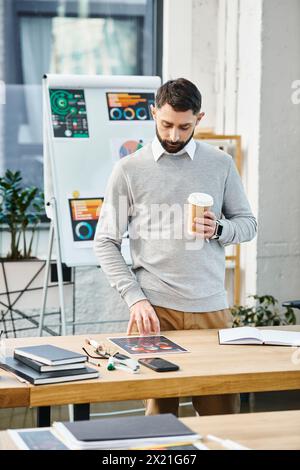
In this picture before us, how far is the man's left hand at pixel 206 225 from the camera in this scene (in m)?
2.67

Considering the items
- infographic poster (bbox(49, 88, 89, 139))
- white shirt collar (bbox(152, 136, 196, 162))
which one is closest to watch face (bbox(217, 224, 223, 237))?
white shirt collar (bbox(152, 136, 196, 162))

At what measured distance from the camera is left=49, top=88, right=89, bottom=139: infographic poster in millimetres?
4332

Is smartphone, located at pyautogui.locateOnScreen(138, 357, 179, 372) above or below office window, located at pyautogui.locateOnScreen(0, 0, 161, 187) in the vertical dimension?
below

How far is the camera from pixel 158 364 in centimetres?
242

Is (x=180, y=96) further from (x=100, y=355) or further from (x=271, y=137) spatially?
(x=271, y=137)

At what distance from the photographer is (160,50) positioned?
5457mm

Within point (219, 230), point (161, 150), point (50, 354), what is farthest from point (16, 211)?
point (50, 354)

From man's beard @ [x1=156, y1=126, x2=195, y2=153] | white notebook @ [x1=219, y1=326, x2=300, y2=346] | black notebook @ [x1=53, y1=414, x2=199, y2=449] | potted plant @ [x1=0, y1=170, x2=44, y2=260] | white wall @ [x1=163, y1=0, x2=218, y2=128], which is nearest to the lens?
black notebook @ [x1=53, y1=414, x2=199, y2=449]

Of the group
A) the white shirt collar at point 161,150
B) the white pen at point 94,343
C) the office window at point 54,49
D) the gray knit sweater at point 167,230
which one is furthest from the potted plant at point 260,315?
the white pen at point 94,343

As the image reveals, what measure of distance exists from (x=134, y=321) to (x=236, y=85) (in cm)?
266

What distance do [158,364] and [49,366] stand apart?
32 cm

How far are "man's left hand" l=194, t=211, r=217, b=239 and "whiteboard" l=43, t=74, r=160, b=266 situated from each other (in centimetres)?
160

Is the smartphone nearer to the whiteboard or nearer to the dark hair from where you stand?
the dark hair

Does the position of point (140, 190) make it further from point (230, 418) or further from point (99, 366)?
point (230, 418)
